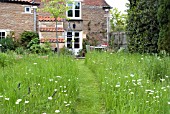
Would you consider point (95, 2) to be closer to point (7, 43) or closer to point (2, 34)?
point (2, 34)

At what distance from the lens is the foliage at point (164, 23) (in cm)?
828

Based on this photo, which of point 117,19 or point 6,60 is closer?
point 6,60

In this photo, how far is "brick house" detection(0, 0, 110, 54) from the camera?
18131 millimetres

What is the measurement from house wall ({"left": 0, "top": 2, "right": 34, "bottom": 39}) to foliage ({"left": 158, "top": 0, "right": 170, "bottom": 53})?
11608 millimetres

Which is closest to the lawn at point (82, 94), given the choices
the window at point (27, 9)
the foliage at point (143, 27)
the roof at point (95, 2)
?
the foliage at point (143, 27)

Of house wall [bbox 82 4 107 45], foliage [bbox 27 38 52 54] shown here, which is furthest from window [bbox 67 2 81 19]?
foliage [bbox 27 38 52 54]

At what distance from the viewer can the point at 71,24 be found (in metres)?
19.4

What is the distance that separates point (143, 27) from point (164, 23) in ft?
5.48

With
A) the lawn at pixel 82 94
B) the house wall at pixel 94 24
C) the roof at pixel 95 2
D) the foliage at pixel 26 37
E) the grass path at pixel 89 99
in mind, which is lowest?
the grass path at pixel 89 99

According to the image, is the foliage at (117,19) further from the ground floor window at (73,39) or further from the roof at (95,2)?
the ground floor window at (73,39)

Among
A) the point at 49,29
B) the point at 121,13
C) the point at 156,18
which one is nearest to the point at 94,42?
the point at 49,29

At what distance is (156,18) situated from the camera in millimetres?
9477

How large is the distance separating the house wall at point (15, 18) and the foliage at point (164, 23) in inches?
457

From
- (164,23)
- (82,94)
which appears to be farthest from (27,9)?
(82,94)
